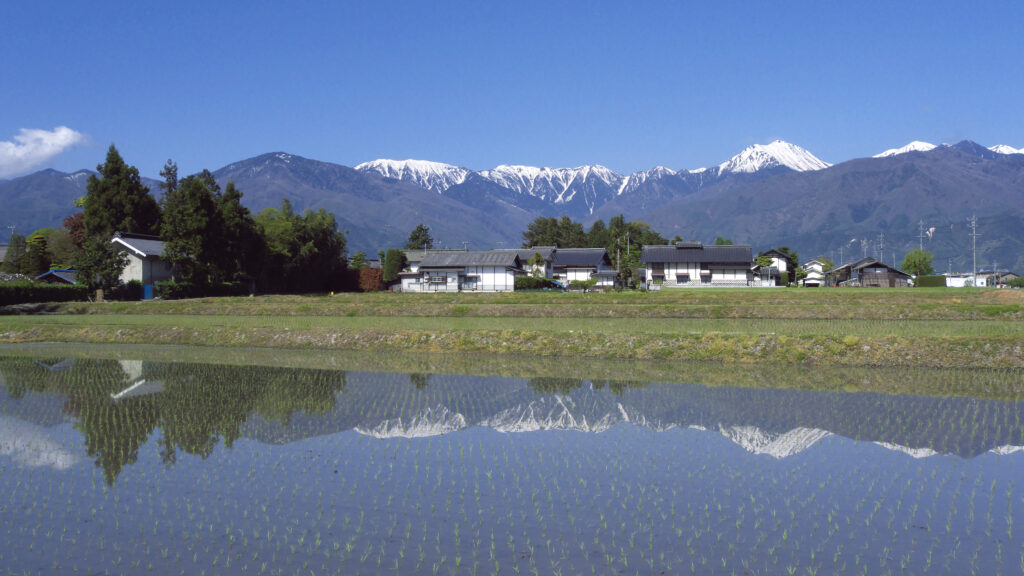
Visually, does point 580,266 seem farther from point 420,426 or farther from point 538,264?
point 420,426

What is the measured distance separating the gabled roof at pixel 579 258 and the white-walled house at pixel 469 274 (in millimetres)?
12522

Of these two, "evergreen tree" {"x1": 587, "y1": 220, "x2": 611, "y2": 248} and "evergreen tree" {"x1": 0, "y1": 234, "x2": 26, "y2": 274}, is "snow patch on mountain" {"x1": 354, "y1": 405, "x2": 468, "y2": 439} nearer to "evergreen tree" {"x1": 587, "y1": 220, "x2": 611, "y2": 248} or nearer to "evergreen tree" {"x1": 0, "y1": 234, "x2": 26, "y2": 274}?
"evergreen tree" {"x1": 0, "y1": 234, "x2": 26, "y2": 274}

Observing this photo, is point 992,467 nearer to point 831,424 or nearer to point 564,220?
point 831,424

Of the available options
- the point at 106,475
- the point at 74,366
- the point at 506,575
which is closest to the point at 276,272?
the point at 74,366

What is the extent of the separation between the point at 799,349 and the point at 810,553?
13561 millimetres

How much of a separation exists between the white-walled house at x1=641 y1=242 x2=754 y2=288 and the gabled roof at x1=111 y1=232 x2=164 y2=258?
140ft

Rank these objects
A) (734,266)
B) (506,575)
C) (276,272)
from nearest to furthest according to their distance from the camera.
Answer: (506,575), (276,272), (734,266)


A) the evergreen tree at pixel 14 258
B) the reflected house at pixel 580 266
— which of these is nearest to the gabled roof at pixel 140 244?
the evergreen tree at pixel 14 258

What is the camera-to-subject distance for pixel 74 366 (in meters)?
17.8

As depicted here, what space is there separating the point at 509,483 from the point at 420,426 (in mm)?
3178

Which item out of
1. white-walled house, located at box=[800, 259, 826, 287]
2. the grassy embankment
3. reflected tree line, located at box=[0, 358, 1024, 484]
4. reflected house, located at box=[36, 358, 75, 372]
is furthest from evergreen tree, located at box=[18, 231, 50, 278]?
white-walled house, located at box=[800, 259, 826, 287]

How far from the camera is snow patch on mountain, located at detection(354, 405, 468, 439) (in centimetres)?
1041

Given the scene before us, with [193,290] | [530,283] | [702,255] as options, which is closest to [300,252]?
[193,290]

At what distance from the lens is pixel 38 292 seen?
36594mm
